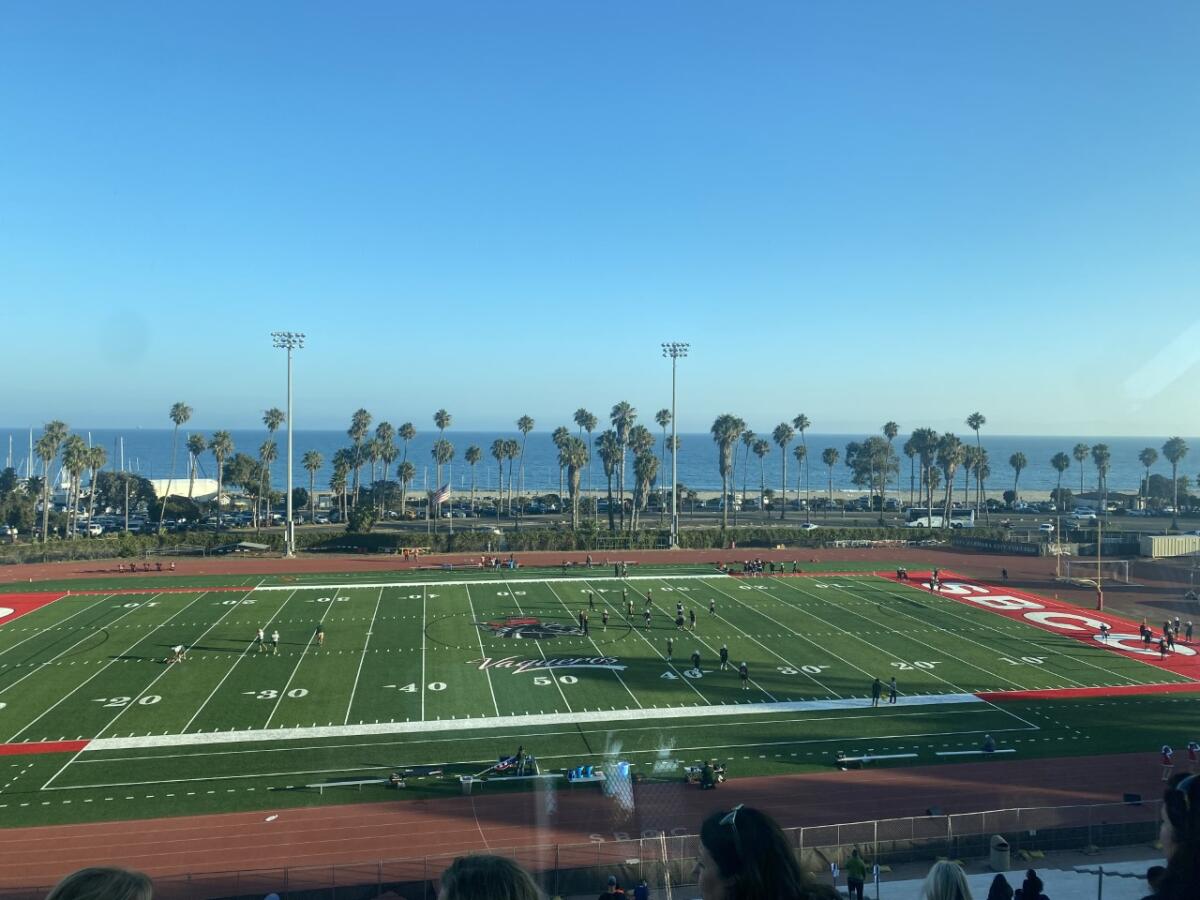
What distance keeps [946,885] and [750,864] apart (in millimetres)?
1454

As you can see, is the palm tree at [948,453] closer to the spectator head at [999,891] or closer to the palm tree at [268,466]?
the palm tree at [268,466]

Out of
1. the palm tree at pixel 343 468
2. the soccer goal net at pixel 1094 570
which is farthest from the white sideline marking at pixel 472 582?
the palm tree at pixel 343 468

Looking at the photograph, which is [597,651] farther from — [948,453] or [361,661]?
[948,453]

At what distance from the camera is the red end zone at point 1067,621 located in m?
36.3

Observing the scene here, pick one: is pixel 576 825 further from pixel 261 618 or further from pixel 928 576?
pixel 928 576

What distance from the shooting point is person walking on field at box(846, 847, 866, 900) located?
16.0m

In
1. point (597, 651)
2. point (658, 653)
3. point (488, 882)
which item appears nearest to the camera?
point (488, 882)

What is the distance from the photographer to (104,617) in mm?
42406

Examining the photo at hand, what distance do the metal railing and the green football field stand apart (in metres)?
5.53

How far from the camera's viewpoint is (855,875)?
16.3m

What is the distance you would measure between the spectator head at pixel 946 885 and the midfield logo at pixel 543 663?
101ft

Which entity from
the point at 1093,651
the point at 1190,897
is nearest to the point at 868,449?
the point at 1093,651

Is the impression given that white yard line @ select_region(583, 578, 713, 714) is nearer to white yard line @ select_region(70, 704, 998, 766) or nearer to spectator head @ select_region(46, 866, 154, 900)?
white yard line @ select_region(70, 704, 998, 766)

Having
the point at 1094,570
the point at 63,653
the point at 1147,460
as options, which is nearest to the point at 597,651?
the point at 63,653
